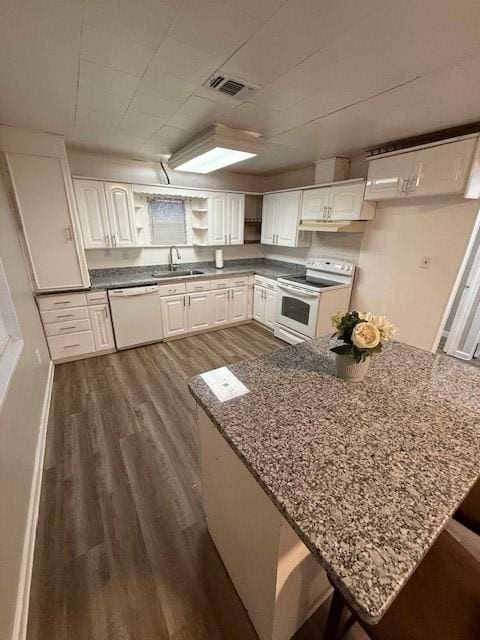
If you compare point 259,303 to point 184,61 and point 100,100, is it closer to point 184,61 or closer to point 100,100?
point 100,100

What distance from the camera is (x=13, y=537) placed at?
3.96 ft

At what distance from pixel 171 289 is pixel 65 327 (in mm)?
1357

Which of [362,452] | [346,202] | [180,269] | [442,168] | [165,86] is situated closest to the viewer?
[362,452]

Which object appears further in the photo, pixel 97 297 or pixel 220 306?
pixel 220 306

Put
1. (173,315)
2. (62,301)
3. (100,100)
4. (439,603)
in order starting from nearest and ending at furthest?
(439,603) < (100,100) < (62,301) < (173,315)

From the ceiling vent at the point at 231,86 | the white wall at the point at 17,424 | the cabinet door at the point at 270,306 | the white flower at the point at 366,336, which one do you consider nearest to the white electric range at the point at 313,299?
the cabinet door at the point at 270,306

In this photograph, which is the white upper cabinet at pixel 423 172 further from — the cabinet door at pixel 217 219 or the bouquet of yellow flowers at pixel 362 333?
the cabinet door at pixel 217 219

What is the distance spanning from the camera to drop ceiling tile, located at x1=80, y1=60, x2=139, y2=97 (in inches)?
58.3

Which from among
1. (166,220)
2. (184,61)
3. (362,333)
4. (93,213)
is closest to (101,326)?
(93,213)

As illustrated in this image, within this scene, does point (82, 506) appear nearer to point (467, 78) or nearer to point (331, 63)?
point (331, 63)

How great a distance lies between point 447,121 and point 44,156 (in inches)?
145

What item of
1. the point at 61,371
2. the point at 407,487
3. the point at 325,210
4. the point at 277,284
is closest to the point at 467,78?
the point at 325,210

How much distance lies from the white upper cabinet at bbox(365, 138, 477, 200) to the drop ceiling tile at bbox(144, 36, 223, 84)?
202cm

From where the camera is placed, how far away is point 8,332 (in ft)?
6.37
